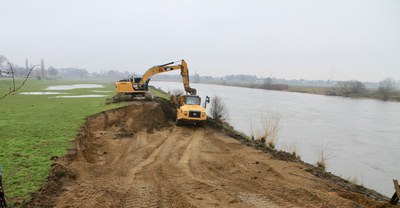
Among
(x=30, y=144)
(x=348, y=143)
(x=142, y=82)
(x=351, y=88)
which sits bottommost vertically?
(x=348, y=143)

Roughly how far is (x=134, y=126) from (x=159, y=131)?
150 cm

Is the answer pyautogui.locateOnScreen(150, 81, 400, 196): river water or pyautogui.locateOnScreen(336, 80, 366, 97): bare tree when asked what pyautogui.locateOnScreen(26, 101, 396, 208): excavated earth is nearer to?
pyautogui.locateOnScreen(150, 81, 400, 196): river water

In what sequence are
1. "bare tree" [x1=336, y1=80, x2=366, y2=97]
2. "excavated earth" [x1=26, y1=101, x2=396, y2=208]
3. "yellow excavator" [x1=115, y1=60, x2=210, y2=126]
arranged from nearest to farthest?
"excavated earth" [x1=26, y1=101, x2=396, y2=208] < "yellow excavator" [x1=115, y1=60, x2=210, y2=126] < "bare tree" [x1=336, y1=80, x2=366, y2=97]

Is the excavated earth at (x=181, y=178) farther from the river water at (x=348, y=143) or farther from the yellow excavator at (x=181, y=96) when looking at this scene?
the river water at (x=348, y=143)

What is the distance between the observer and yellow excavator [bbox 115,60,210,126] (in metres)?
17.0

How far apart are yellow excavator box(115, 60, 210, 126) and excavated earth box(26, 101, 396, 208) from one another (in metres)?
2.50

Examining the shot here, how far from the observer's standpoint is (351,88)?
68.8m

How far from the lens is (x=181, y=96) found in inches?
Result: 749

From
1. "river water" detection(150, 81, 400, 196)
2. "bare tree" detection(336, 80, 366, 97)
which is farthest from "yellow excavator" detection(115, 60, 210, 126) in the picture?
"bare tree" detection(336, 80, 366, 97)

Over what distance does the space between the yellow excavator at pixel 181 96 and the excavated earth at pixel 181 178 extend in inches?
98.6

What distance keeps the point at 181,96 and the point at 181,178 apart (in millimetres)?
10865

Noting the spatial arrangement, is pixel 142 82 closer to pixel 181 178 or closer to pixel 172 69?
pixel 172 69

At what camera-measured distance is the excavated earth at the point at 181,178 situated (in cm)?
689

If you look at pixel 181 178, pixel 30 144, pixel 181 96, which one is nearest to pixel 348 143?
Answer: pixel 181 96
